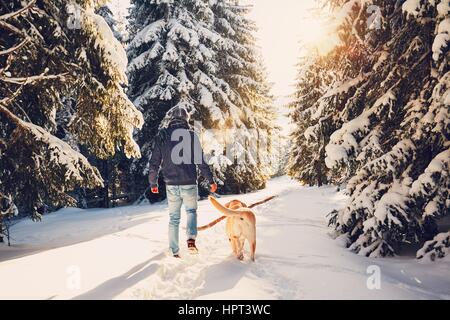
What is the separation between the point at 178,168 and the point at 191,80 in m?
10.4

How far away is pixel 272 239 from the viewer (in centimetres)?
611

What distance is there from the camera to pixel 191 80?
14594 mm

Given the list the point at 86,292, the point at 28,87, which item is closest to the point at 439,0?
the point at 86,292

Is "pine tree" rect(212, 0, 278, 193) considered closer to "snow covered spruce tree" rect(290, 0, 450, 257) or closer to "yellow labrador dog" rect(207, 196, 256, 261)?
"snow covered spruce tree" rect(290, 0, 450, 257)

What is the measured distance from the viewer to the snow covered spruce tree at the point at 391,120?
467 cm

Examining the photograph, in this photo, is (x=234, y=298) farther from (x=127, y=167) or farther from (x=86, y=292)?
(x=127, y=167)

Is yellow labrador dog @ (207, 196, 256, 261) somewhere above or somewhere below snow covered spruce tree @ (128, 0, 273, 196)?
below

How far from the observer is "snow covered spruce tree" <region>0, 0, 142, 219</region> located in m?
6.11

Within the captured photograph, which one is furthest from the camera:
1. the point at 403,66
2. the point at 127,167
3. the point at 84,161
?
the point at 127,167

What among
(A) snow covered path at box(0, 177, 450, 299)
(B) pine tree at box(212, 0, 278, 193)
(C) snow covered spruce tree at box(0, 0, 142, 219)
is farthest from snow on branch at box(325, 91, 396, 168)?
(B) pine tree at box(212, 0, 278, 193)

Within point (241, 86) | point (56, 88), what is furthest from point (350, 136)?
point (241, 86)

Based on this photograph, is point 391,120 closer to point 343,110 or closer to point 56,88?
point 343,110

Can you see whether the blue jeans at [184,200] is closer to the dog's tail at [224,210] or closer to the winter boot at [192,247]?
the winter boot at [192,247]
